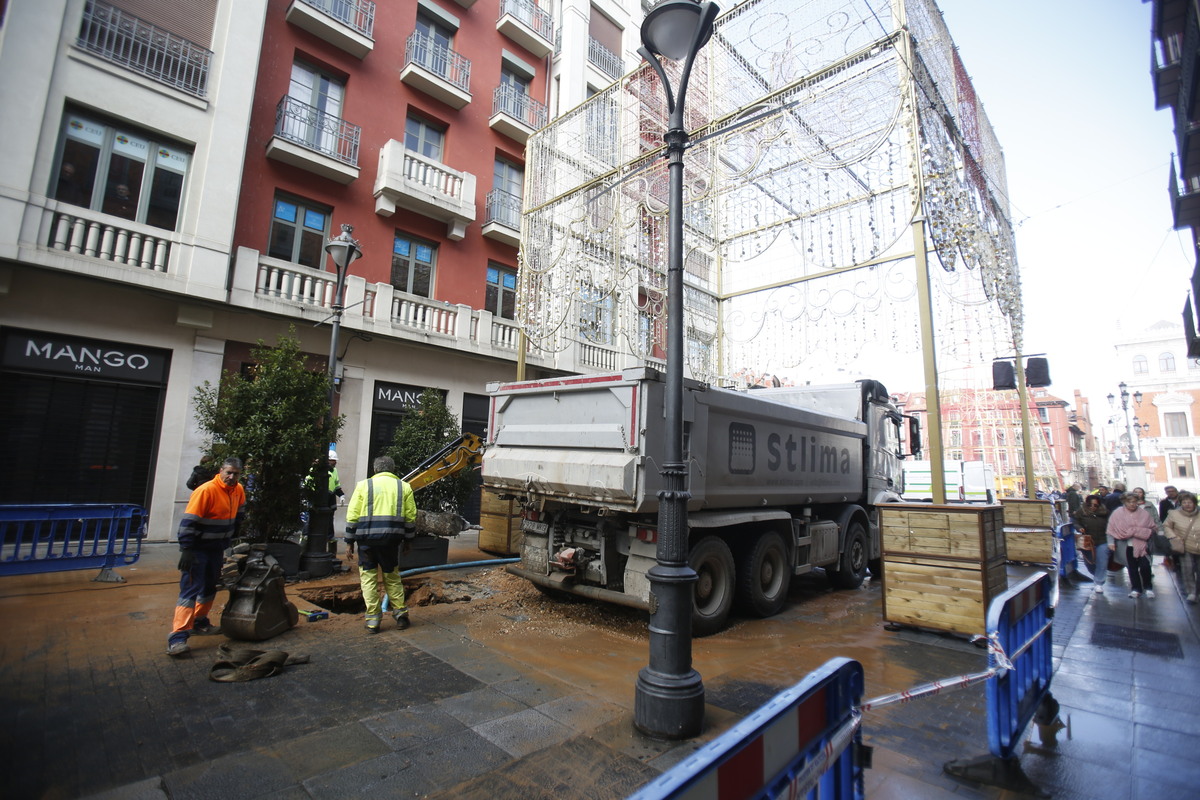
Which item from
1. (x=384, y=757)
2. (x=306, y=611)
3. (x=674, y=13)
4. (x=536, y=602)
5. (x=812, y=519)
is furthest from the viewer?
(x=812, y=519)

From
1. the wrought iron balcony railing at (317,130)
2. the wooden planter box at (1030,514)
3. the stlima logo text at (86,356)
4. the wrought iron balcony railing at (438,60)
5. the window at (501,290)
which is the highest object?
the wrought iron balcony railing at (438,60)

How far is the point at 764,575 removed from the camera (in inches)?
261

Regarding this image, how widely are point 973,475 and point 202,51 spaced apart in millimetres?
26413

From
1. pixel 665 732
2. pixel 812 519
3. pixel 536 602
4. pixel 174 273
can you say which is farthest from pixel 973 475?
pixel 174 273

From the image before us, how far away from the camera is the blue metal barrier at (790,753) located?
4.24ft

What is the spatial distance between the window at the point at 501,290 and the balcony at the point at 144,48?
728 centimetres

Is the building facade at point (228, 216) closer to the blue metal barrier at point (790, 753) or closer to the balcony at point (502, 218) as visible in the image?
the balcony at point (502, 218)

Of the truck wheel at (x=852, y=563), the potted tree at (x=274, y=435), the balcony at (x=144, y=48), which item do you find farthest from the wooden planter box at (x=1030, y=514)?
the balcony at (x=144, y=48)

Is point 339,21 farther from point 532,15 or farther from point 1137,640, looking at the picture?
point 1137,640

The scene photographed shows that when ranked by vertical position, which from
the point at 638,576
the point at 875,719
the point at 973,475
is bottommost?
the point at 875,719

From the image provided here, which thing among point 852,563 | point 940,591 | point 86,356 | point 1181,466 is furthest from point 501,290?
point 1181,466

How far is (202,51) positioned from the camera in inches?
436

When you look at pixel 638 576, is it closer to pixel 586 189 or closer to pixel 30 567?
pixel 30 567

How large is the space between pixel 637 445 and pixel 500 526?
17.6 ft
